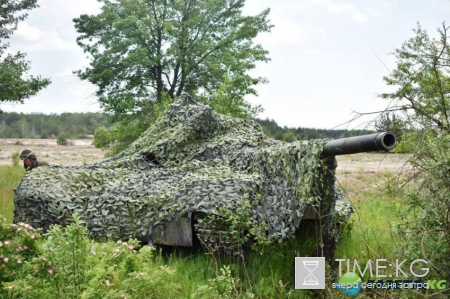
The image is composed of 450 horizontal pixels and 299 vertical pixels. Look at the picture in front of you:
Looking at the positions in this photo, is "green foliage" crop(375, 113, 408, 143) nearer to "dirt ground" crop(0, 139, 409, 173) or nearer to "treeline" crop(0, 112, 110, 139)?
"dirt ground" crop(0, 139, 409, 173)

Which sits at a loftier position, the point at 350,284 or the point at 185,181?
the point at 185,181

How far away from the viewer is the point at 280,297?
5.61 m

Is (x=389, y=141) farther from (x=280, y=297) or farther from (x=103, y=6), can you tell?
(x=103, y=6)

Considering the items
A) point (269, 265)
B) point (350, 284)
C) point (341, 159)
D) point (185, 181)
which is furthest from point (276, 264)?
point (341, 159)

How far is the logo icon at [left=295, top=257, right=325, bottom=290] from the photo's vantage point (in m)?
5.72

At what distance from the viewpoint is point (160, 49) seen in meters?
23.0

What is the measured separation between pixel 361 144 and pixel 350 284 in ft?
5.15

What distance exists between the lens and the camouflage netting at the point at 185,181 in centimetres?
598

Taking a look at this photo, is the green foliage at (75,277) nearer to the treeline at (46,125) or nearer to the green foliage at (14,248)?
the green foliage at (14,248)

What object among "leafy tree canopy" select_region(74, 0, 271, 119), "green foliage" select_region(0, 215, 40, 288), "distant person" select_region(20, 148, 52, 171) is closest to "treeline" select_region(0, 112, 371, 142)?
"leafy tree canopy" select_region(74, 0, 271, 119)

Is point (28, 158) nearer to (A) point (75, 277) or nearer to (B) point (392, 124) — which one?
(A) point (75, 277)

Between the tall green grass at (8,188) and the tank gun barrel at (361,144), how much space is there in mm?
6526

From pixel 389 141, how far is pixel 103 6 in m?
21.0

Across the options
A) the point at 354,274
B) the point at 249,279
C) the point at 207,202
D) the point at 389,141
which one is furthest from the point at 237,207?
the point at 389,141
